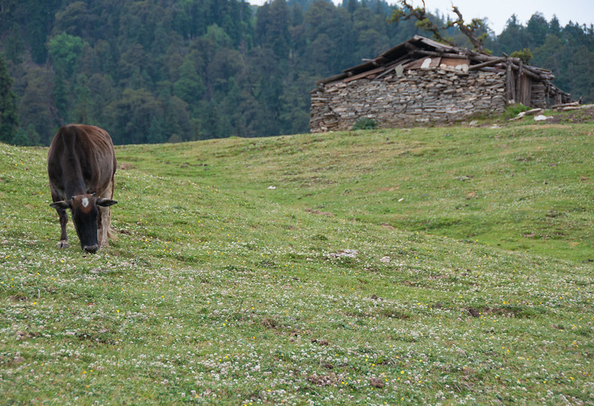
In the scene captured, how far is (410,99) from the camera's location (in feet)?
173

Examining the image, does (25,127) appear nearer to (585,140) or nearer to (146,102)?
(146,102)

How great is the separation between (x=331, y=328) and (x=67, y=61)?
180498mm

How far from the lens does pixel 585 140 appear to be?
3706 centimetres

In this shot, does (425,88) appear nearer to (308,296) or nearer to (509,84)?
(509,84)

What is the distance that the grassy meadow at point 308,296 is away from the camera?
9516 millimetres

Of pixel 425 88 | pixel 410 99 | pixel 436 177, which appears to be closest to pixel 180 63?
pixel 410 99

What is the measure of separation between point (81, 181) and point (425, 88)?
41.5 metres

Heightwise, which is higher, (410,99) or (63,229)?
(410,99)

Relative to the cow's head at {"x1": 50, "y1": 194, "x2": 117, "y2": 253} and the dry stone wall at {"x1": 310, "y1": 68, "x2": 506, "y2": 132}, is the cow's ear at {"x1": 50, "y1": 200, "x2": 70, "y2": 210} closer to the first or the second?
the cow's head at {"x1": 50, "y1": 194, "x2": 117, "y2": 253}

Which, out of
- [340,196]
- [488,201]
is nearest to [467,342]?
[488,201]

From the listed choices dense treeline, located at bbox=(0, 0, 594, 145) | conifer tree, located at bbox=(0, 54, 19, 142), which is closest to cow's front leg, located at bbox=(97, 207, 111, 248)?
conifer tree, located at bbox=(0, 54, 19, 142)

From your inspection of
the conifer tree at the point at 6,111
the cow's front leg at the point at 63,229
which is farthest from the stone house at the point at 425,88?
the conifer tree at the point at 6,111

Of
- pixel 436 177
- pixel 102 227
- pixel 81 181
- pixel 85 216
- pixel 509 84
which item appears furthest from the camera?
pixel 509 84

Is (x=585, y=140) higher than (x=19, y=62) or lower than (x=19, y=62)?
lower
